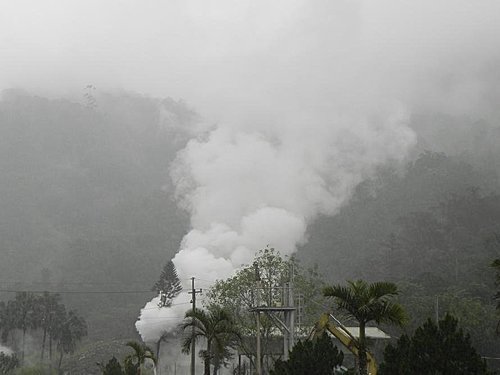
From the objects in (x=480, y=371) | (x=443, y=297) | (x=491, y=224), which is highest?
(x=491, y=224)

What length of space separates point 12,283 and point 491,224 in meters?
121

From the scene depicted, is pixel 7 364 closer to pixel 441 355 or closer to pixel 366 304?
pixel 366 304

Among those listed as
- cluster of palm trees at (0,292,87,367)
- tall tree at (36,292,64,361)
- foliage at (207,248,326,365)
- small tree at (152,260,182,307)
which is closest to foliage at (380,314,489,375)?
foliage at (207,248,326,365)

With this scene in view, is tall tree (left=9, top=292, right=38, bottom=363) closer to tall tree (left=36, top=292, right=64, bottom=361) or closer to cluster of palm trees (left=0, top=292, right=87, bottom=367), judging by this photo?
cluster of palm trees (left=0, top=292, right=87, bottom=367)

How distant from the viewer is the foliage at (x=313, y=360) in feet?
75.7

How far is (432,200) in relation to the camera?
511ft

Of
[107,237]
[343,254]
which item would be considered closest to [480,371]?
[343,254]

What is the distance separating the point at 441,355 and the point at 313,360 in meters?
6.33

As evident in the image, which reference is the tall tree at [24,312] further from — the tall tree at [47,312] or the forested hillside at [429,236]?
the forested hillside at [429,236]

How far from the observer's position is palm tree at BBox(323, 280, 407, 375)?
19.8 metres

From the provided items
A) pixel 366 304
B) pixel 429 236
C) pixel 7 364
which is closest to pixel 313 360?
pixel 366 304

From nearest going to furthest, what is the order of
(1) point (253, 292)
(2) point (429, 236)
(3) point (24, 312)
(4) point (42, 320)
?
(1) point (253, 292), (3) point (24, 312), (4) point (42, 320), (2) point (429, 236)

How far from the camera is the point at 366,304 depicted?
1989 cm

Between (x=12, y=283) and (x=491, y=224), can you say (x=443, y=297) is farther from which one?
(x=12, y=283)
